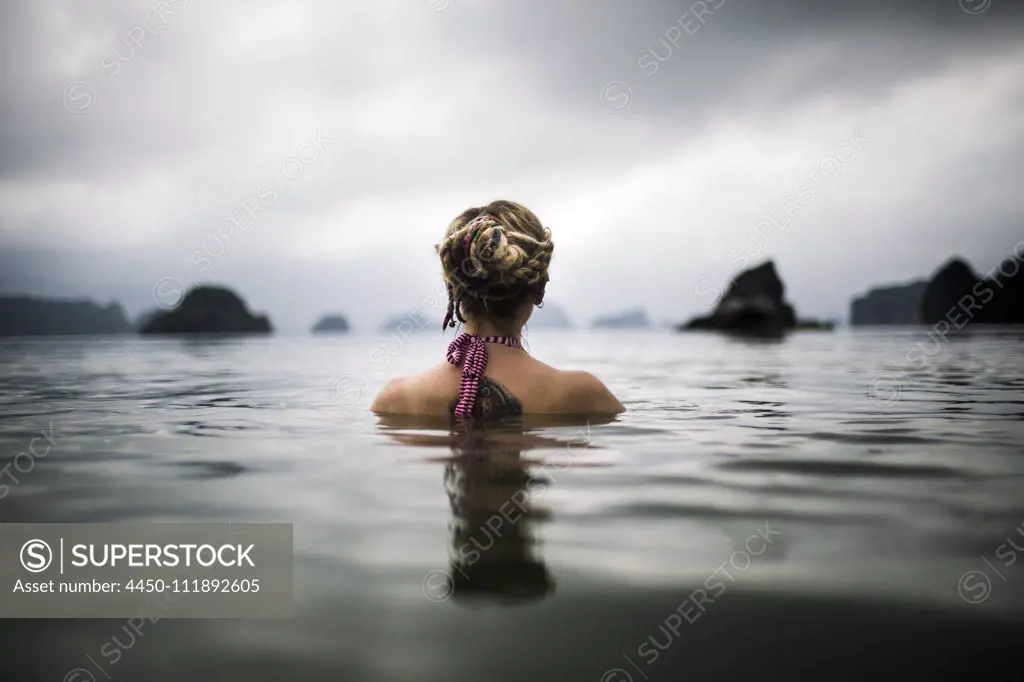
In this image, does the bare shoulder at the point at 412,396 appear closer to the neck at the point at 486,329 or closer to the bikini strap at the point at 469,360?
the bikini strap at the point at 469,360

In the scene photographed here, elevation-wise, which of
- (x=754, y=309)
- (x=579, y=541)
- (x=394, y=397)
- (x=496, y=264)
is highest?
(x=754, y=309)

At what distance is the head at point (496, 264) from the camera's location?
16.8ft

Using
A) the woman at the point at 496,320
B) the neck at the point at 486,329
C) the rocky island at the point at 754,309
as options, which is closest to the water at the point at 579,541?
the woman at the point at 496,320

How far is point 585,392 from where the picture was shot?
5781 mm

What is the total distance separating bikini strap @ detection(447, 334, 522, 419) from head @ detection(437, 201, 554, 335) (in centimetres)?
12

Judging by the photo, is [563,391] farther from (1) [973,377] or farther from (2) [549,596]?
(1) [973,377]

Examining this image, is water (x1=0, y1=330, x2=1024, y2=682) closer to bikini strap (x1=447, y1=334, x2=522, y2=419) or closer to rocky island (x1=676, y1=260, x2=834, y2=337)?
bikini strap (x1=447, y1=334, x2=522, y2=419)

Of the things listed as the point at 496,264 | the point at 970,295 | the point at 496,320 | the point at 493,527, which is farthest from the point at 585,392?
the point at 970,295

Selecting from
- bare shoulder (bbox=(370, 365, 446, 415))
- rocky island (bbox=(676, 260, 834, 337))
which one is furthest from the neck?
rocky island (bbox=(676, 260, 834, 337))

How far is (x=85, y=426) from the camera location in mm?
6133

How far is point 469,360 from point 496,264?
2.52ft

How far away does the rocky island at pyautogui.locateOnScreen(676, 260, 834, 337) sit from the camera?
368 feet

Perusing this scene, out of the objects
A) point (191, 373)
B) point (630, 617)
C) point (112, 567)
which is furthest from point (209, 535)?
point (191, 373)

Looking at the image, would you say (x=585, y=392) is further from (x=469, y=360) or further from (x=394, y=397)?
(x=394, y=397)
